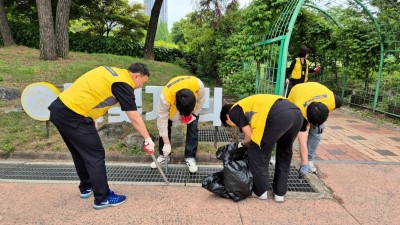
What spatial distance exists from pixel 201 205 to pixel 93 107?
4.63 ft

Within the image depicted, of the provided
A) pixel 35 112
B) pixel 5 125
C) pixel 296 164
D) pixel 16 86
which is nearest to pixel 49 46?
pixel 16 86

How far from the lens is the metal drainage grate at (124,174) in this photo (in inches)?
132

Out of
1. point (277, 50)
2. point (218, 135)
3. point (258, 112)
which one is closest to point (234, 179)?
point (258, 112)

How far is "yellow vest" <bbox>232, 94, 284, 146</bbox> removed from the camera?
2580 mm

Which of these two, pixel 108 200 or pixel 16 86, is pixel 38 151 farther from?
pixel 16 86

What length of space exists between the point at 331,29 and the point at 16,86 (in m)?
9.18

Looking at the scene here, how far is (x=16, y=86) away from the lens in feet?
21.8

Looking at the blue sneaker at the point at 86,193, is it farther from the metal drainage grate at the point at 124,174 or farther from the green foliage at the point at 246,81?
the green foliage at the point at 246,81

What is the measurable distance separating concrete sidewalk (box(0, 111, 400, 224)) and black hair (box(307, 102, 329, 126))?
89cm

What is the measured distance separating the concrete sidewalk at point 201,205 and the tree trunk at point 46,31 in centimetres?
623

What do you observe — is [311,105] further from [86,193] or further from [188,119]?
[86,193]

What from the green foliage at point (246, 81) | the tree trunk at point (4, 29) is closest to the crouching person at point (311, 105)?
the green foliage at point (246, 81)

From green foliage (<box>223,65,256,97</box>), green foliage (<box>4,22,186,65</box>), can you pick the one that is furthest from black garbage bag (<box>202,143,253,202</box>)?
green foliage (<box>4,22,186,65</box>)

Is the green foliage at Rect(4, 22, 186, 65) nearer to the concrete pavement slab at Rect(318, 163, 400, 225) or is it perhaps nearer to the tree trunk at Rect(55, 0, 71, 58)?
the tree trunk at Rect(55, 0, 71, 58)
